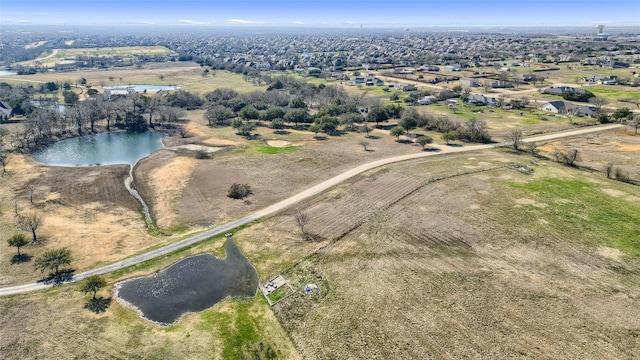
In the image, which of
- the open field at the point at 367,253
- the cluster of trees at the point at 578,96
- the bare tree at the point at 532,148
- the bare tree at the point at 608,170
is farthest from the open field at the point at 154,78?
the bare tree at the point at 608,170

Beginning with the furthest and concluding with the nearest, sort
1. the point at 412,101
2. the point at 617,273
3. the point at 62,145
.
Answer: the point at 412,101
the point at 62,145
the point at 617,273

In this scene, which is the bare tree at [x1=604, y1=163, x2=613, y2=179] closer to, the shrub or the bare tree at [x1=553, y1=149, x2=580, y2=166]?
the bare tree at [x1=553, y1=149, x2=580, y2=166]

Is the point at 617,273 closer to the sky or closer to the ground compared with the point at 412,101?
closer to the ground

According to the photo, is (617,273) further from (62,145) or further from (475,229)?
(62,145)

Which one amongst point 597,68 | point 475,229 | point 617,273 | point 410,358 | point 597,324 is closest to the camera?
point 410,358

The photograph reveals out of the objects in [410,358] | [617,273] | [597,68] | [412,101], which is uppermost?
[597,68]

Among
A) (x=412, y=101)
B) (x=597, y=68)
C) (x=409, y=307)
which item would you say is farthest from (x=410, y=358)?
(x=597, y=68)
